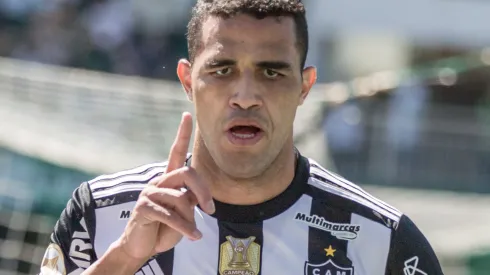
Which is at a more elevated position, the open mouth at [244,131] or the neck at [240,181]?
the open mouth at [244,131]

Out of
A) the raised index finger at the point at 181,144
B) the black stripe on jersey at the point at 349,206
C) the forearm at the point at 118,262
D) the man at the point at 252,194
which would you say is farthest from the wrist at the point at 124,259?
the black stripe on jersey at the point at 349,206

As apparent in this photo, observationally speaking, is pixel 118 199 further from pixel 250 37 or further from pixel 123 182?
pixel 250 37

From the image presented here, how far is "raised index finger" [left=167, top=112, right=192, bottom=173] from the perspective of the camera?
2799 millimetres

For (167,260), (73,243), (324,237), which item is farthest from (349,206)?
(73,243)

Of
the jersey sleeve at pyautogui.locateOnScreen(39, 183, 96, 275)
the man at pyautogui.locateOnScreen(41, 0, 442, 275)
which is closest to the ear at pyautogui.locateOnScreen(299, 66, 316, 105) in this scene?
the man at pyautogui.locateOnScreen(41, 0, 442, 275)

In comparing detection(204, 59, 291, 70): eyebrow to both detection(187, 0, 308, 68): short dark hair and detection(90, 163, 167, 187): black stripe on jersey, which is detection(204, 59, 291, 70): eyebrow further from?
detection(90, 163, 167, 187): black stripe on jersey

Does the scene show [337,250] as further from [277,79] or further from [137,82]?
[137,82]

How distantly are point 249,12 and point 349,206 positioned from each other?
0.67 metres

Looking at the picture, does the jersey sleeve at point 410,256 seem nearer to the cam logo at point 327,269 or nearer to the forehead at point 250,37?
the cam logo at point 327,269

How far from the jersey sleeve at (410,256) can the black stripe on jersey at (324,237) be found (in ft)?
0.45

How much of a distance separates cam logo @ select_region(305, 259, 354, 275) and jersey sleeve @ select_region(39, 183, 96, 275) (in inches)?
25.4

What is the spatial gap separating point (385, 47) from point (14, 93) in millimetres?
6899

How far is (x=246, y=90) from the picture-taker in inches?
118

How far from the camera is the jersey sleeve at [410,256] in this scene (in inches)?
124
